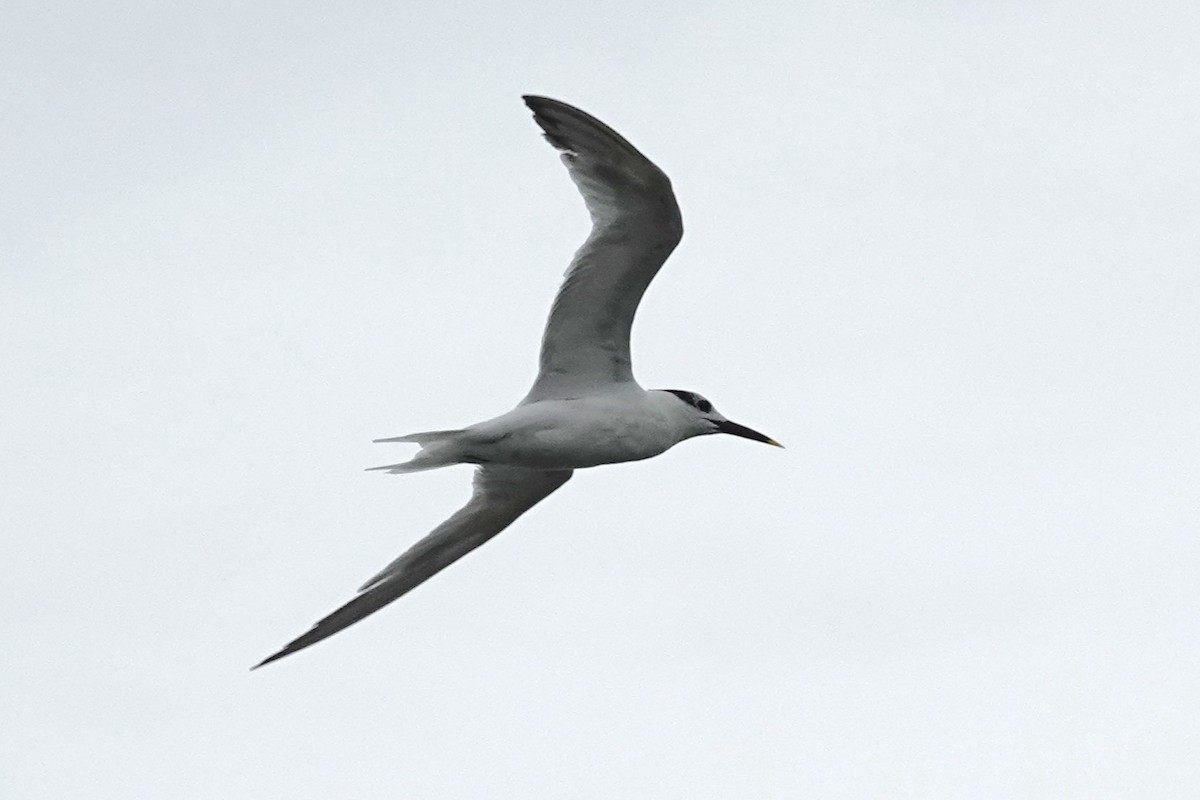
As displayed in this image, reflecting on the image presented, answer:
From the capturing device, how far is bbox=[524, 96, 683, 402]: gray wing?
12336 mm

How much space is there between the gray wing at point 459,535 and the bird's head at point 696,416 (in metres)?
1.14

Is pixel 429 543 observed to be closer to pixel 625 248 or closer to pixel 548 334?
pixel 548 334

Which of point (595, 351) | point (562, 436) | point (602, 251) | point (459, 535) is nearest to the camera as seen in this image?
point (602, 251)

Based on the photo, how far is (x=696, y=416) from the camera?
14.3 meters

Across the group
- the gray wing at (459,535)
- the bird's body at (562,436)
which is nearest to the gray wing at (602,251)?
the bird's body at (562,436)

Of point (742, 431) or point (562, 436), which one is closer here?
point (562, 436)

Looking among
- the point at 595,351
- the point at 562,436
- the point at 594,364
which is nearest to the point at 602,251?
the point at 595,351

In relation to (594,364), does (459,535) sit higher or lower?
lower

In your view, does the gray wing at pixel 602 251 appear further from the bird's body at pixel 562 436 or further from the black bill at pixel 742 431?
the black bill at pixel 742 431

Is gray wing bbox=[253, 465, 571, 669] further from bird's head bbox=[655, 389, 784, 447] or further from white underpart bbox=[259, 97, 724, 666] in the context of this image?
bird's head bbox=[655, 389, 784, 447]

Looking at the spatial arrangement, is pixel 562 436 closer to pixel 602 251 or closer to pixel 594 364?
pixel 594 364

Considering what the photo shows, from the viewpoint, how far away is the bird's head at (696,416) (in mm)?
14094

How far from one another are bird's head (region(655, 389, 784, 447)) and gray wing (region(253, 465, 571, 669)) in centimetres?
114

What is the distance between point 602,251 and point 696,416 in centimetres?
202
